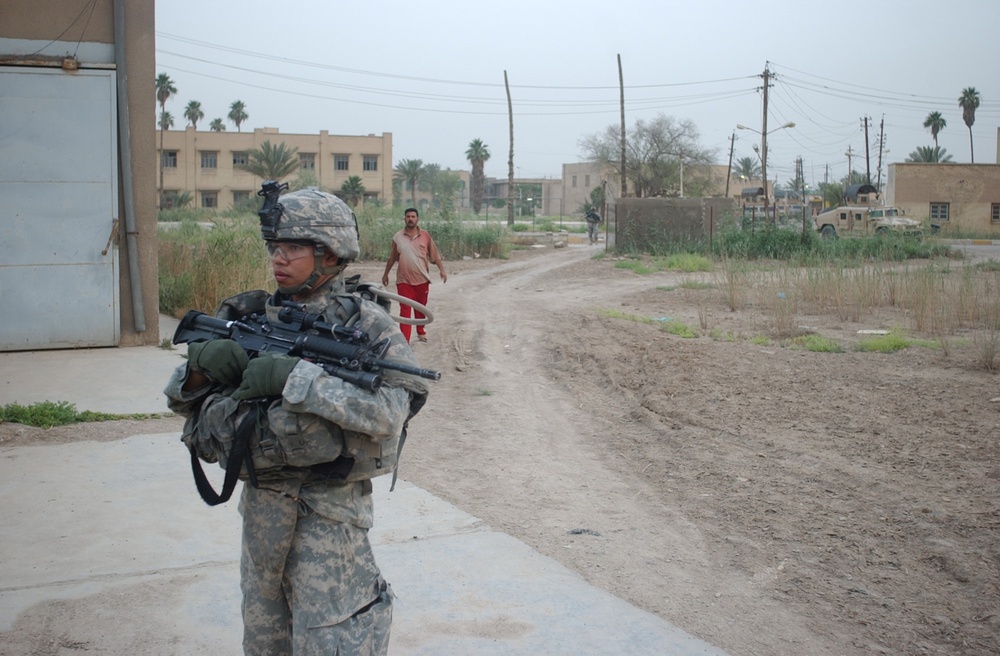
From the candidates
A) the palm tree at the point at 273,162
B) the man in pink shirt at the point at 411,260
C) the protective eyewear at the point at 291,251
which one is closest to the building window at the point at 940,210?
the palm tree at the point at 273,162

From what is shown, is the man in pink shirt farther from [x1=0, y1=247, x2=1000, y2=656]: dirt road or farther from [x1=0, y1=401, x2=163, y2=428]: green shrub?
[x1=0, y1=401, x2=163, y2=428]: green shrub

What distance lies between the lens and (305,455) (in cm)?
242

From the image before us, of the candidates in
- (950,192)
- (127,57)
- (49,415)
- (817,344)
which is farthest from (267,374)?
(950,192)

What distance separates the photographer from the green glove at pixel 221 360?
2.44 m

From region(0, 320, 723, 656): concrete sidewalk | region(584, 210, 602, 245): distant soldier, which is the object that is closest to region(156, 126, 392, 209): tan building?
region(584, 210, 602, 245): distant soldier

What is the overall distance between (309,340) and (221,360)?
0.78ft

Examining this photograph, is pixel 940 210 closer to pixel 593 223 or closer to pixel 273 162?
pixel 593 223

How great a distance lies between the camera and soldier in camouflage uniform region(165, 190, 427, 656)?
238 cm

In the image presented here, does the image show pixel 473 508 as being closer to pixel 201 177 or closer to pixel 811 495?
pixel 811 495

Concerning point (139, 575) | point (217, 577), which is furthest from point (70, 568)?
point (217, 577)

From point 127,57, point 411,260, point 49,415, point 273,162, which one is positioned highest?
point 273,162

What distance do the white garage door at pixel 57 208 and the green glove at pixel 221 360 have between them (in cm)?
709

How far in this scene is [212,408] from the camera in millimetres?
2541

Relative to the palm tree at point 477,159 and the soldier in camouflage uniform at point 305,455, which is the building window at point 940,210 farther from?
the soldier in camouflage uniform at point 305,455
